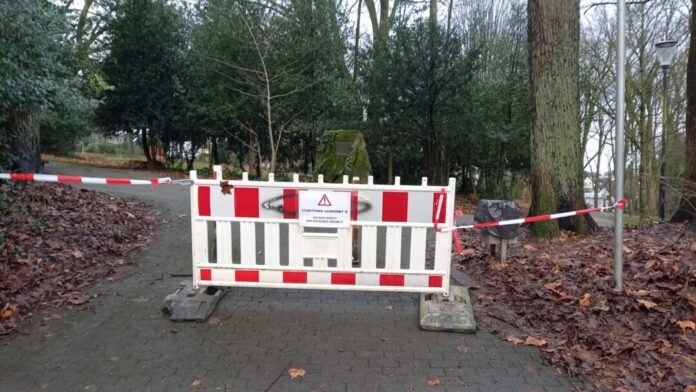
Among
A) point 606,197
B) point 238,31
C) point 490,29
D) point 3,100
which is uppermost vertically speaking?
point 490,29

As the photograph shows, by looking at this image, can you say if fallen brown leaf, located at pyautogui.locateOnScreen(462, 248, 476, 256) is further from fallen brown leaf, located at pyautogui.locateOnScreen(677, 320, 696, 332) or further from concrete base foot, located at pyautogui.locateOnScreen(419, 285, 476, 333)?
fallen brown leaf, located at pyautogui.locateOnScreen(677, 320, 696, 332)

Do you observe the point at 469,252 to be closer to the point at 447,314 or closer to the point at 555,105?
the point at 555,105

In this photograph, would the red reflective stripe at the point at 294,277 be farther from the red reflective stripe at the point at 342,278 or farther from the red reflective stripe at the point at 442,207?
the red reflective stripe at the point at 442,207

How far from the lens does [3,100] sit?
21.2ft

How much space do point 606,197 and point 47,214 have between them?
Answer: 1171 inches

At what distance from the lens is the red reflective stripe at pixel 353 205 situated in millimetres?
4617

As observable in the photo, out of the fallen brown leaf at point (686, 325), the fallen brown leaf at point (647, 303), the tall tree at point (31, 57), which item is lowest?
the fallen brown leaf at point (686, 325)

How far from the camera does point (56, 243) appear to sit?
6.76 meters

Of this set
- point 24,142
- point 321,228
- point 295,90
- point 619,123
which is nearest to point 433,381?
point 321,228

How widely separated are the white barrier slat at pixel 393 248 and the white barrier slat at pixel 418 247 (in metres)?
→ 0.14

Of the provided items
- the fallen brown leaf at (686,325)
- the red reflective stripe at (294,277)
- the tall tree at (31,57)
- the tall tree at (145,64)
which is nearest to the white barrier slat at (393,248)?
the red reflective stripe at (294,277)

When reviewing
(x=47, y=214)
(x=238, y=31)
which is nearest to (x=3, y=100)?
(x=47, y=214)

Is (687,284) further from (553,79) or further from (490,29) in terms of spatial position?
(490,29)

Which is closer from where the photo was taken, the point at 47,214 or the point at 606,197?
the point at 47,214
